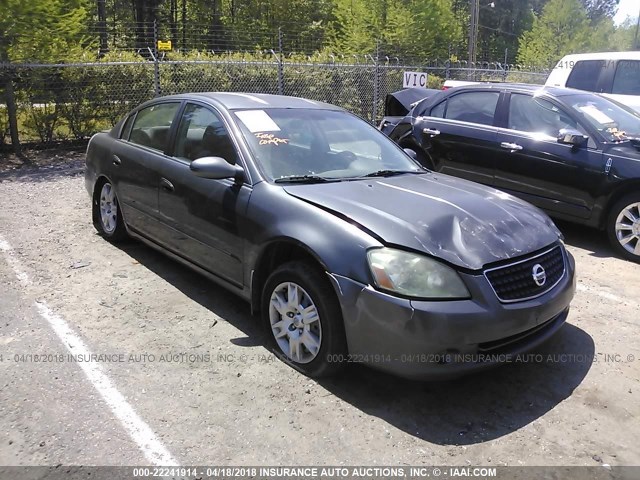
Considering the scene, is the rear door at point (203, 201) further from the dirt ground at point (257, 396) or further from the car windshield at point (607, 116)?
the car windshield at point (607, 116)

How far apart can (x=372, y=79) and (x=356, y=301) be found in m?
12.9

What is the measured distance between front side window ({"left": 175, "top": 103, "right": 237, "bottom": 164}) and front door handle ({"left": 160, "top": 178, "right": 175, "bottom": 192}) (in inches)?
9.0

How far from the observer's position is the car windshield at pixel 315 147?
393 centimetres

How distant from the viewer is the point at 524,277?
316cm

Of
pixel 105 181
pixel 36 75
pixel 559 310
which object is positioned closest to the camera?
pixel 559 310

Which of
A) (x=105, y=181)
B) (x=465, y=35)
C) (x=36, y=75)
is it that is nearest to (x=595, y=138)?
(x=105, y=181)

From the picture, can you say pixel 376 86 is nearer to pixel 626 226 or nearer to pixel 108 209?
pixel 626 226

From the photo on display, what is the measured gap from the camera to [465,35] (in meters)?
42.9

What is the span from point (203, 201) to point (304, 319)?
1.32 m

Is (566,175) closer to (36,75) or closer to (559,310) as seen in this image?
(559,310)

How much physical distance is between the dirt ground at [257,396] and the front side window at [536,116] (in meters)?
2.22

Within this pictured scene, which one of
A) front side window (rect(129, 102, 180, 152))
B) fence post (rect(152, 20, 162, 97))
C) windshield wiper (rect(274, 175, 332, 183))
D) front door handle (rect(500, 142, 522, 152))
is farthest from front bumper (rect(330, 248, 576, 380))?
fence post (rect(152, 20, 162, 97))

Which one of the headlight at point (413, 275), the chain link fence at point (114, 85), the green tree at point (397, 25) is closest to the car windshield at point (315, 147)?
the headlight at point (413, 275)

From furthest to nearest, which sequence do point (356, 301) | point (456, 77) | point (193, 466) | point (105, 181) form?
point (456, 77), point (105, 181), point (356, 301), point (193, 466)
